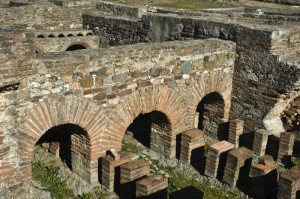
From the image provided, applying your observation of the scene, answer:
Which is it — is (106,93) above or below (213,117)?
above

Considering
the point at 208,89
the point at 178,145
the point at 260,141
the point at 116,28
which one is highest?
the point at 116,28

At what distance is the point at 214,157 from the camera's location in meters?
7.25

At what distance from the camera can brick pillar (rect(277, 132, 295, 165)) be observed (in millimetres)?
7816

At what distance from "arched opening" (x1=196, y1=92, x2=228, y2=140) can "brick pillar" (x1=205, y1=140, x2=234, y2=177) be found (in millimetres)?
1631

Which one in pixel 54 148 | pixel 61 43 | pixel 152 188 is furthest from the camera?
pixel 61 43

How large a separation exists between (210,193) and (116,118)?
2.11m

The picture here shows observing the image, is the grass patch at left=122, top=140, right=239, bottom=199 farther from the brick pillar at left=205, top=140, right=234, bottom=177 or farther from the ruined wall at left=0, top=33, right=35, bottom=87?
the ruined wall at left=0, top=33, right=35, bottom=87

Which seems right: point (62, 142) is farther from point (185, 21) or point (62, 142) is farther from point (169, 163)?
point (185, 21)

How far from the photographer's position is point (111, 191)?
7039 millimetres

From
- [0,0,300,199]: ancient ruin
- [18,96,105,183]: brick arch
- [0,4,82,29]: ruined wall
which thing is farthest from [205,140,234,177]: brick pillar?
[0,4,82,29]: ruined wall

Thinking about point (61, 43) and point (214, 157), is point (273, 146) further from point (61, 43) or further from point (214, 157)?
point (61, 43)

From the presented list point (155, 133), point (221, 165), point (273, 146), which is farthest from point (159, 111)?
point (273, 146)

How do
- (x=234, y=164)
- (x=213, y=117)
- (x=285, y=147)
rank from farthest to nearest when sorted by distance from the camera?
(x=213, y=117), (x=285, y=147), (x=234, y=164)

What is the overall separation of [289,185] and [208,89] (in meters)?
2.85
